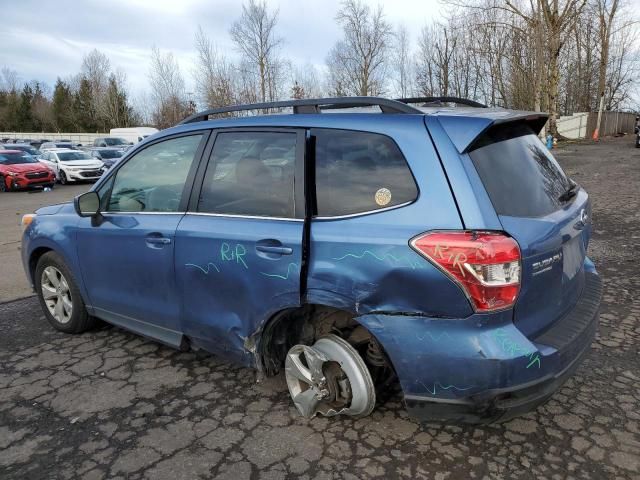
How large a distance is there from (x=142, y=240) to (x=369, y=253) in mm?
1747

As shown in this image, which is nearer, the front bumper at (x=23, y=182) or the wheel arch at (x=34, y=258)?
the wheel arch at (x=34, y=258)

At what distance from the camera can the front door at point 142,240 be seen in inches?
128

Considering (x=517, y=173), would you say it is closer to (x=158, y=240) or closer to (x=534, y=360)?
(x=534, y=360)

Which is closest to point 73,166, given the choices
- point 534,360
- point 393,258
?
point 393,258

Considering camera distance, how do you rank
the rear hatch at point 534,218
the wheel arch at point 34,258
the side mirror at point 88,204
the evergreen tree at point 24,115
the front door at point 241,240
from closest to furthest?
the rear hatch at point 534,218 → the front door at point 241,240 → the side mirror at point 88,204 → the wheel arch at point 34,258 → the evergreen tree at point 24,115

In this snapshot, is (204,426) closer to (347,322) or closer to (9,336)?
(347,322)

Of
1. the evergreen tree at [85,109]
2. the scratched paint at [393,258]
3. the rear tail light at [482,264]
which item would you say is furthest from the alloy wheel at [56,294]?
the evergreen tree at [85,109]

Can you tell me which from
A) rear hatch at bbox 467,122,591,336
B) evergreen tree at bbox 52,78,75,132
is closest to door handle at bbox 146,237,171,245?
rear hatch at bbox 467,122,591,336

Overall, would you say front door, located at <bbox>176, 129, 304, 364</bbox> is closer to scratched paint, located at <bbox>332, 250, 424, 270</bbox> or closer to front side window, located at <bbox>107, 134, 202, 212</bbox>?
front side window, located at <bbox>107, 134, 202, 212</bbox>

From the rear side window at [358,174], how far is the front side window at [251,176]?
0.19 m

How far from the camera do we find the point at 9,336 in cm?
430

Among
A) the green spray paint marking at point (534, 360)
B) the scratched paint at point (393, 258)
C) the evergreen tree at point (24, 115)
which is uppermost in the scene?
the evergreen tree at point (24, 115)

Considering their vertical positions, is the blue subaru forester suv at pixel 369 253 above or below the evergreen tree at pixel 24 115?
below

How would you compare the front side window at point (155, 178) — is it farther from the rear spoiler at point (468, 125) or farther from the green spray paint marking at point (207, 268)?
the rear spoiler at point (468, 125)
